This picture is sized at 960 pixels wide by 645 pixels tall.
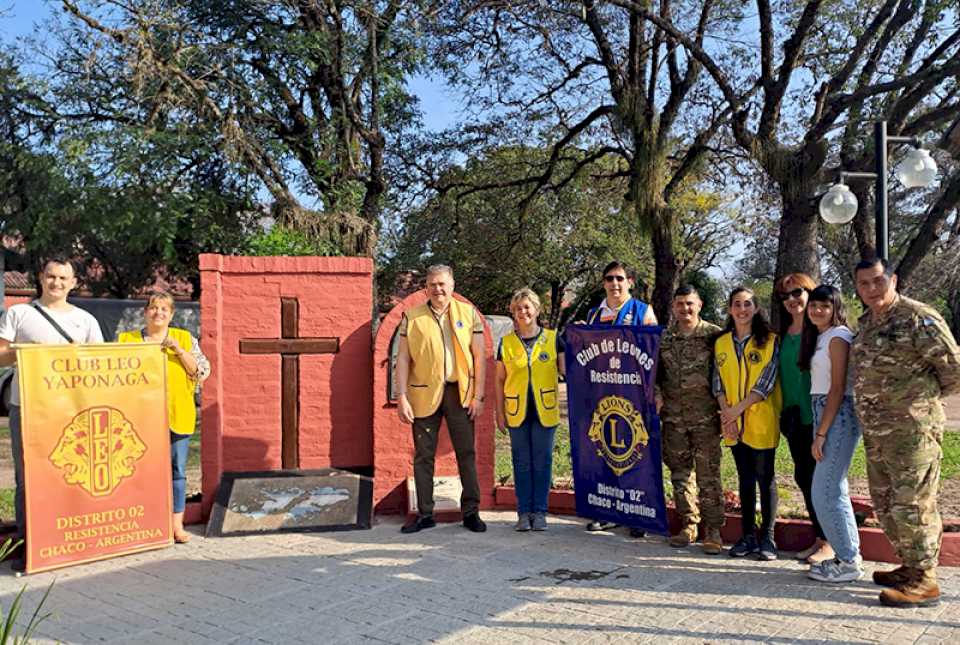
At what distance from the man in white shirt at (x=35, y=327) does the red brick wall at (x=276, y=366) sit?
1.17 metres

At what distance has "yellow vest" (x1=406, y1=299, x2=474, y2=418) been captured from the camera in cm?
556

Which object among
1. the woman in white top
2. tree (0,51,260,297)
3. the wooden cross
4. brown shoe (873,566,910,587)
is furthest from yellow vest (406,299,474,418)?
tree (0,51,260,297)

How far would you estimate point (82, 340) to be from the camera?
5.04 m

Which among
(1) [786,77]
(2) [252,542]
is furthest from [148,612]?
(1) [786,77]

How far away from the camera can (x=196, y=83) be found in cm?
1259

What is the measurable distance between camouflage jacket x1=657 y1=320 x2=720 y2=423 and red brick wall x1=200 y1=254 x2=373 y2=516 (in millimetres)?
2655

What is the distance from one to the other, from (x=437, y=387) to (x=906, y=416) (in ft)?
9.74

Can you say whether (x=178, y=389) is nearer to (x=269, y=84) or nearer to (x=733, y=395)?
(x=733, y=395)

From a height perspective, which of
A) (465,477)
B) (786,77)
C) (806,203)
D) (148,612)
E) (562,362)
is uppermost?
(786,77)

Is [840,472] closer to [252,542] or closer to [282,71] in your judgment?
[252,542]

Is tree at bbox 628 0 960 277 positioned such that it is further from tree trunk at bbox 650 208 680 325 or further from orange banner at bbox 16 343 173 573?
orange banner at bbox 16 343 173 573

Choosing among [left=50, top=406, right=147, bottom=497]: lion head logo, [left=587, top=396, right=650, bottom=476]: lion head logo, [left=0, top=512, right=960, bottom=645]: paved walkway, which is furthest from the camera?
[left=587, top=396, right=650, bottom=476]: lion head logo

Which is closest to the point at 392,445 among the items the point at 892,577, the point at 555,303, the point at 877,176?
the point at 892,577

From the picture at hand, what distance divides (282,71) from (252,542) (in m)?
11.7
